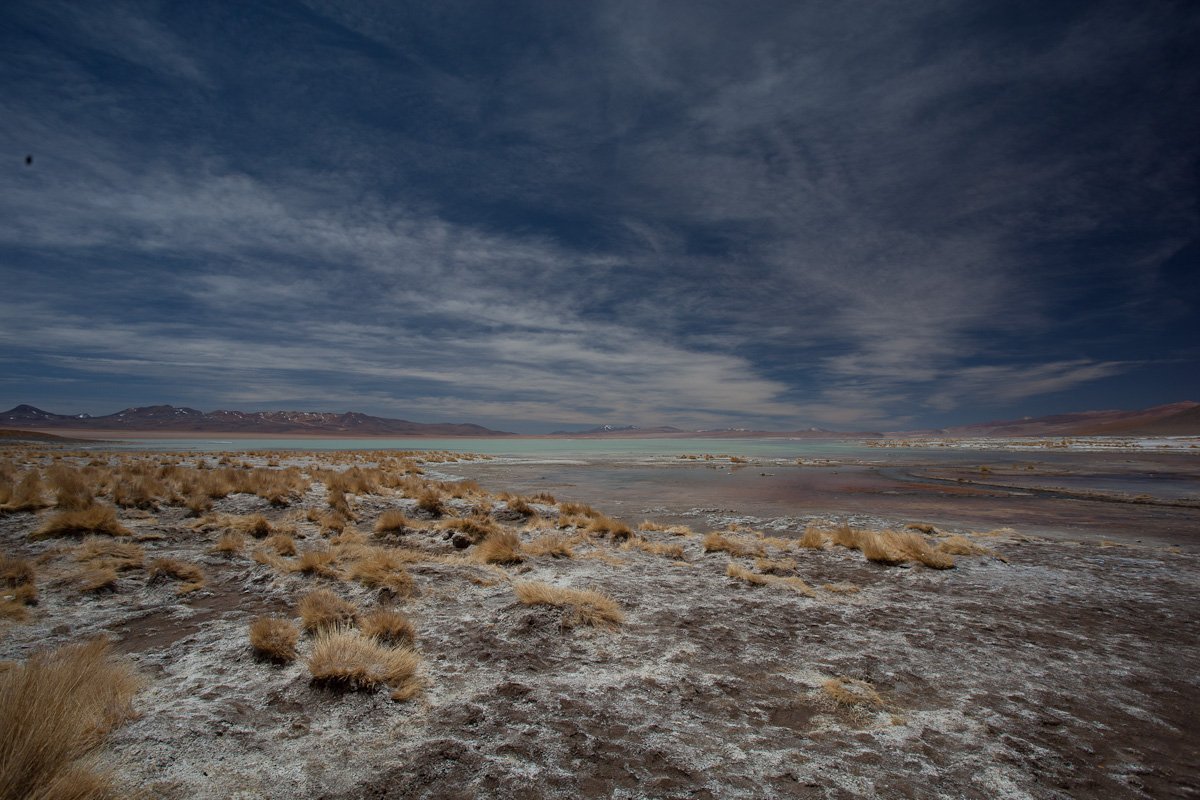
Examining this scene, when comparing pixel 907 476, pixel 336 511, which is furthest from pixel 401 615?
pixel 907 476

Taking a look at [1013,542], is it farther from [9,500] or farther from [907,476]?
[907,476]

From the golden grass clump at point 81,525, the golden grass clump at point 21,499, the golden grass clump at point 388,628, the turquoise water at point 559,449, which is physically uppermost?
the golden grass clump at point 21,499

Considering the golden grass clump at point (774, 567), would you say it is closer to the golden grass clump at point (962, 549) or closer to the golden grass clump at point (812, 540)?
the golden grass clump at point (812, 540)

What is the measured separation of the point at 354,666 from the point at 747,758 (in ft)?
11.1

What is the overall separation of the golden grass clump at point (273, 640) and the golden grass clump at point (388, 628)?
0.67 meters

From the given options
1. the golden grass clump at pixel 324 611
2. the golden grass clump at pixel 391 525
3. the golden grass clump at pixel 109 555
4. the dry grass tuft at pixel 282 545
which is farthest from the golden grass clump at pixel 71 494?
the golden grass clump at pixel 324 611

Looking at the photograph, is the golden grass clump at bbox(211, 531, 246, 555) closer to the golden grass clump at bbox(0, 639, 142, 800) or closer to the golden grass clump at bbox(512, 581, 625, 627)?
the golden grass clump at bbox(0, 639, 142, 800)

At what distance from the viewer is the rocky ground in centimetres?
325

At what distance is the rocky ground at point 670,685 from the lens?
3246 mm

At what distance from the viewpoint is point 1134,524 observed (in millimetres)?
14547

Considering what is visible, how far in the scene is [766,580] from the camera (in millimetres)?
8078

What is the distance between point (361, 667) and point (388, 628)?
3.16ft

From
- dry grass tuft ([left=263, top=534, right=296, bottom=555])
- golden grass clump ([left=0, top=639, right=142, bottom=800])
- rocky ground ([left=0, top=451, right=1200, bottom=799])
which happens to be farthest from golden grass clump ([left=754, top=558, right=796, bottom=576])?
dry grass tuft ([left=263, top=534, right=296, bottom=555])

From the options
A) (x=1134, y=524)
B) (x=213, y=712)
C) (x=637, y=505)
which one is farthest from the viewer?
(x=637, y=505)
